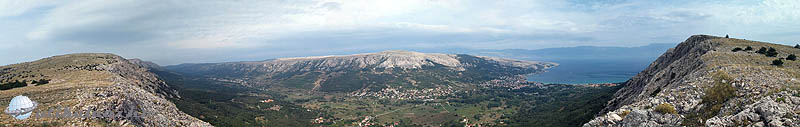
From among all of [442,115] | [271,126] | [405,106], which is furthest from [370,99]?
[271,126]

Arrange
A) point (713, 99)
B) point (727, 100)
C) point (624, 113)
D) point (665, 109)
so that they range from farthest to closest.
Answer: point (624, 113)
point (665, 109)
point (713, 99)
point (727, 100)

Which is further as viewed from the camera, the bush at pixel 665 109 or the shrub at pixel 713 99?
the bush at pixel 665 109

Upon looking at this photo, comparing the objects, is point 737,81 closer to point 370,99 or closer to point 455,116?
point 455,116

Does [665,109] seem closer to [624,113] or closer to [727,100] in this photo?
[624,113]

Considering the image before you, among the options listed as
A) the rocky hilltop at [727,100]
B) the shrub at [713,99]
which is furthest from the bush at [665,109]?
the shrub at [713,99]

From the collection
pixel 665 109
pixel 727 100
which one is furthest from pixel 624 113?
pixel 727 100

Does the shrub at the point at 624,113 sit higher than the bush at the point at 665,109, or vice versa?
the bush at the point at 665,109

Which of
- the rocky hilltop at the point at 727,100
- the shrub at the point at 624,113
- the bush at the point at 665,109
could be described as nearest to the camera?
the rocky hilltop at the point at 727,100

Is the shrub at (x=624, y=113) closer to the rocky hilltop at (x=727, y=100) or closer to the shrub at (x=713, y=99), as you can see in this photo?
the rocky hilltop at (x=727, y=100)
